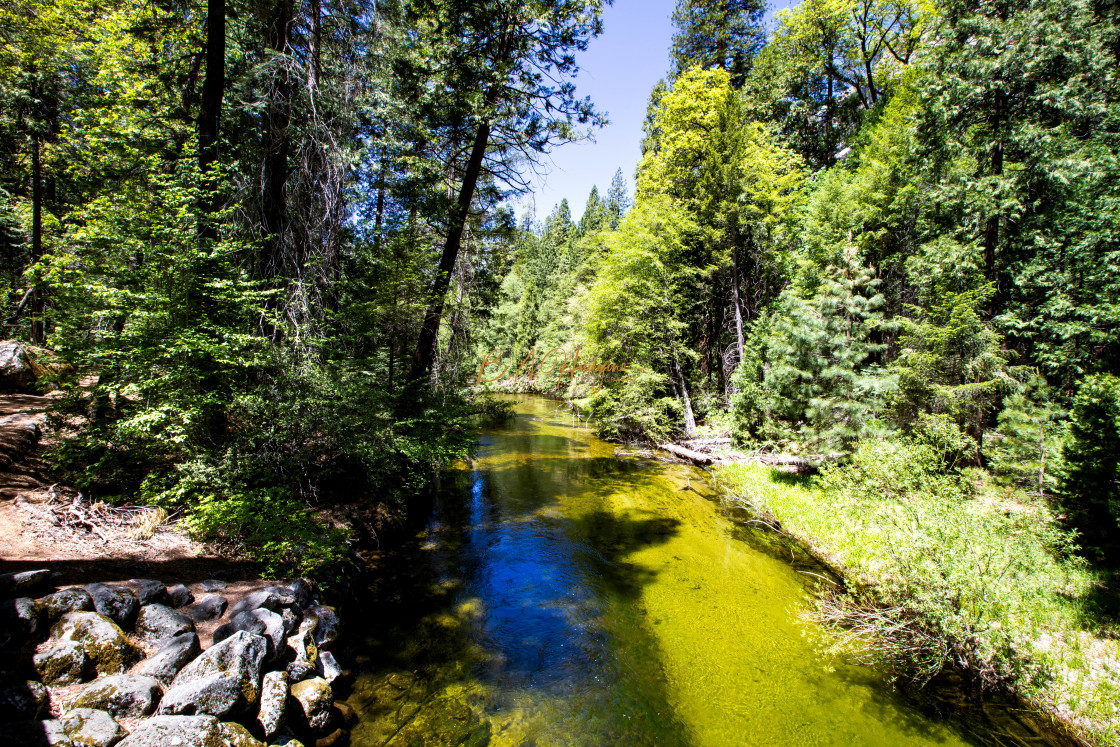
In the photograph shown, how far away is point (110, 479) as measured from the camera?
5305 mm

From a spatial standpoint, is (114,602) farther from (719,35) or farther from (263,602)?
(719,35)

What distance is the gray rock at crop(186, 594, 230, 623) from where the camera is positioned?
13.8 ft

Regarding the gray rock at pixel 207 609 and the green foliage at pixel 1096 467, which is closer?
the gray rock at pixel 207 609

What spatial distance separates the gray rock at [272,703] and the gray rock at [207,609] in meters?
0.98

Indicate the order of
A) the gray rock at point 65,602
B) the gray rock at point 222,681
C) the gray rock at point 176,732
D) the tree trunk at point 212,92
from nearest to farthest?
1. the gray rock at point 176,732
2. the gray rock at point 222,681
3. the gray rock at point 65,602
4. the tree trunk at point 212,92

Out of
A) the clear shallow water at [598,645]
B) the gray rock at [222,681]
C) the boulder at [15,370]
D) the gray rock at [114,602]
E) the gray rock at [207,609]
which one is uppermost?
the boulder at [15,370]

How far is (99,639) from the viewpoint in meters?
3.39

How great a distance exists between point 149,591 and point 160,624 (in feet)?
1.37

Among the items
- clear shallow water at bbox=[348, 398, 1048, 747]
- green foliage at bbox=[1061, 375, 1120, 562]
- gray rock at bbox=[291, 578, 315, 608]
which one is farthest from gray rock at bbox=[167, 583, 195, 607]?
green foliage at bbox=[1061, 375, 1120, 562]

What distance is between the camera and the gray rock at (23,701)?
2721 millimetres

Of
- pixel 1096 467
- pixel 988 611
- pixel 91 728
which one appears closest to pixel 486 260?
pixel 91 728

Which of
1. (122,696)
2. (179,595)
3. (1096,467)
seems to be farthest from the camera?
(1096,467)

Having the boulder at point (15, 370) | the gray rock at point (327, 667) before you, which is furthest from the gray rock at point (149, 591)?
the boulder at point (15, 370)

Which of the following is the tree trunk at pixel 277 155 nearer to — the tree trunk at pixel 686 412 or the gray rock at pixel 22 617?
the gray rock at pixel 22 617
